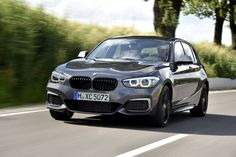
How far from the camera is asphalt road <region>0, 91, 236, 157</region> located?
25.7ft

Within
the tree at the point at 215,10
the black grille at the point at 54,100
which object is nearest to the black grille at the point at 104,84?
the black grille at the point at 54,100

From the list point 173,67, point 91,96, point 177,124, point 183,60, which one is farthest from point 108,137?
point 183,60

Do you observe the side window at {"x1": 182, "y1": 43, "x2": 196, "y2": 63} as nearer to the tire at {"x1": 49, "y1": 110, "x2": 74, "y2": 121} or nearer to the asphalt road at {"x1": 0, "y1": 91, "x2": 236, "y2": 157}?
the asphalt road at {"x1": 0, "y1": 91, "x2": 236, "y2": 157}

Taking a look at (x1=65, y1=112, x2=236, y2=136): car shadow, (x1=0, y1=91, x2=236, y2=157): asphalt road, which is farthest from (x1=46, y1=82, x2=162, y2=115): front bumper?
(x1=65, y1=112, x2=236, y2=136): car shadow

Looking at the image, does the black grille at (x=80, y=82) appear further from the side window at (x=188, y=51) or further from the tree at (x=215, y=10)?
the tree at (x=215, y=10)

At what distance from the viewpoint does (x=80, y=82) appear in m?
10.1

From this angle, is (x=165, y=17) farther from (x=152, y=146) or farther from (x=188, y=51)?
(x=152, y=146)

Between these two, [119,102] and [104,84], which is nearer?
[119,102]

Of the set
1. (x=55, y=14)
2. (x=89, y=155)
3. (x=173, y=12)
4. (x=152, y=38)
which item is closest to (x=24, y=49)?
(x=55, y=14)

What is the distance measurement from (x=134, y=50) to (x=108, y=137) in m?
2.61

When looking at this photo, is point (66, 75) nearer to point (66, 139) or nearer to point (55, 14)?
point (66, 139)

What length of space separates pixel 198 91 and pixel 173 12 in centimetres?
1901

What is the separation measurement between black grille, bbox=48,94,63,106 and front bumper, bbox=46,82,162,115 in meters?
0.05

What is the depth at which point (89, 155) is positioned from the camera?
752cm
